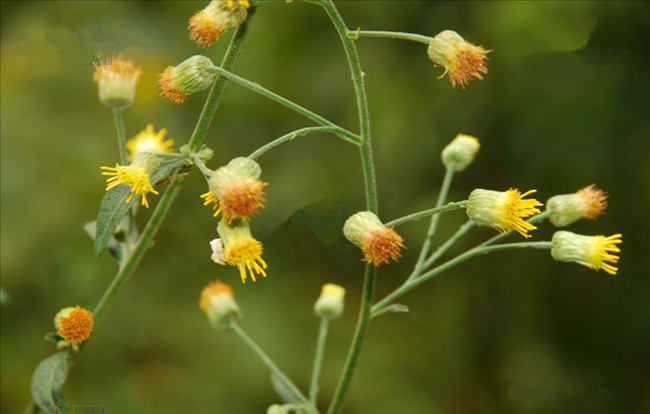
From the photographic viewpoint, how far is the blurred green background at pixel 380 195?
3.86 meters

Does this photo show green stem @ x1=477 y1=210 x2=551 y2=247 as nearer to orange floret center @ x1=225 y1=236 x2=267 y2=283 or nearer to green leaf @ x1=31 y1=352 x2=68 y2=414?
orange floret center @ x1=225 y1=236 x2=267 y2=283

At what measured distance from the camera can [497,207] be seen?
6.56ft

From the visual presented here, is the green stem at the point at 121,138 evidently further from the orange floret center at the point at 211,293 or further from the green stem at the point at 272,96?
the orange floret center at the point at 211,293

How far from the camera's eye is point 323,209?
2.99 meters

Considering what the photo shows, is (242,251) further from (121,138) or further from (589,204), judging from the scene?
(589,204)

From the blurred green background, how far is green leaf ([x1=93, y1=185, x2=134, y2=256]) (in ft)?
6.15

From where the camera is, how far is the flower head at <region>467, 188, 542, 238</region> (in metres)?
2.00

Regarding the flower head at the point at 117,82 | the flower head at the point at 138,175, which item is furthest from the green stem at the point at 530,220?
the flower head at the point at 117,82

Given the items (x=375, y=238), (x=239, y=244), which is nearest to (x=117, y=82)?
(x=239, y=244)

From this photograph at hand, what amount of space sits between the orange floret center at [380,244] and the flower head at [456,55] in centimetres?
43

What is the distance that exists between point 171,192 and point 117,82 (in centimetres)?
49

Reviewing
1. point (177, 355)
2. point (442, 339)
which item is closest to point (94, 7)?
point (177, 355)

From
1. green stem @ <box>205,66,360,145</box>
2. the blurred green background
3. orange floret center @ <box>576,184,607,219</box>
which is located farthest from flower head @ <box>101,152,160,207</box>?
the blurred green background

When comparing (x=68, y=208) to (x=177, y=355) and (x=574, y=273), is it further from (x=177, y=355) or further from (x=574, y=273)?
(x=574, y=273)
